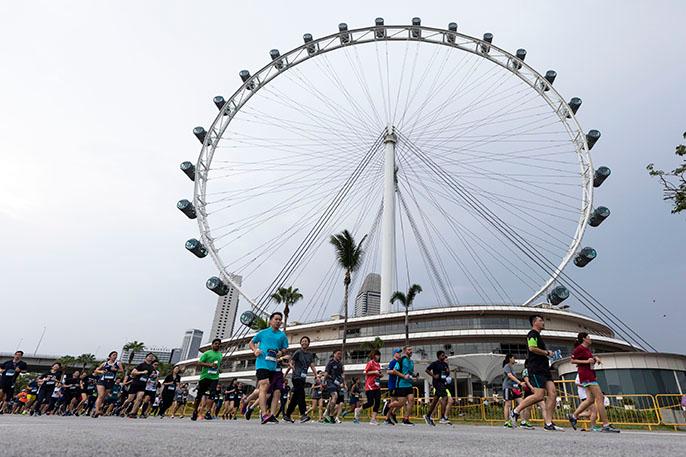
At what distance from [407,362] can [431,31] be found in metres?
33.3

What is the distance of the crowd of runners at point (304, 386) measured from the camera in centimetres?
707

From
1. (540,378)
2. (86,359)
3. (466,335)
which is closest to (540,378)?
(540,378)

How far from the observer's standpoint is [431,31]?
35.1 metres

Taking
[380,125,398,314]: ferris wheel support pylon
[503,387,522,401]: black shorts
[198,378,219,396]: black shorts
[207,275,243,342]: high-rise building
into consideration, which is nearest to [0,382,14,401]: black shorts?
[198,378,219,396]: black shorts

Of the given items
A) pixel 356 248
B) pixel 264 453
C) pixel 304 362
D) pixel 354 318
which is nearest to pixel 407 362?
pixel 304 362

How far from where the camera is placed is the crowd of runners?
23.2 feet

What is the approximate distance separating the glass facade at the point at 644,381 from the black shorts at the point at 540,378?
20458 mm

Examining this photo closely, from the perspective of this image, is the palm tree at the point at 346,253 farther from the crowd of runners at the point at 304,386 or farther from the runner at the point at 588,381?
the runner at the point at 588,381

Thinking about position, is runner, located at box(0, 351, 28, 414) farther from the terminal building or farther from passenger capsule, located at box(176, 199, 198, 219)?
the terminal building

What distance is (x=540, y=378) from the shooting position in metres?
7.14

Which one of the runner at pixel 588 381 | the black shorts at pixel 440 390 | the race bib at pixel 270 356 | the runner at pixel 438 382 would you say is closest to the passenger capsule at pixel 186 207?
the runner at pixel 438 382

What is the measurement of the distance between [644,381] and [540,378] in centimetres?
2285

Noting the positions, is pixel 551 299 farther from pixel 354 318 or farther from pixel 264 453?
pixel 264 453

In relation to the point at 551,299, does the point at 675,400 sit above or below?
below
